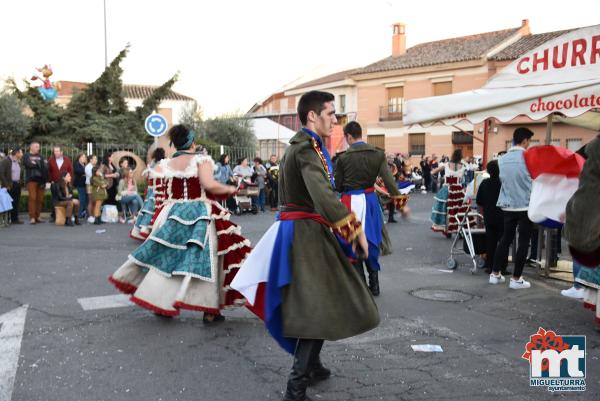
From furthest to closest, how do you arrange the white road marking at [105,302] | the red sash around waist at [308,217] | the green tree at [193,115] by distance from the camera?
the green tree at [193,115] → the white road marking at [105,302] → the red sash around waist at [308,217]

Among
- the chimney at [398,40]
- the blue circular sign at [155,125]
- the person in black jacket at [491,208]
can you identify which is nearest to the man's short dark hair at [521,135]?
the person in black jacket at [491,208]

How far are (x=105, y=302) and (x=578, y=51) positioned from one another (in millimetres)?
6035

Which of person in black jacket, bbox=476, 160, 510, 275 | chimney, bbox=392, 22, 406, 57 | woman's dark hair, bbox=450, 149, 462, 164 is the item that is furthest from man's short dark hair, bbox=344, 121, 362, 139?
chimney, bbox=392, 22, 406, 57

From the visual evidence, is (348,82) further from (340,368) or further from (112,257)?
(340,368)

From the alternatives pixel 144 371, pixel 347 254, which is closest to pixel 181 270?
→ pixel 144 371

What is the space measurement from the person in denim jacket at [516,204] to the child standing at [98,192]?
410 inches

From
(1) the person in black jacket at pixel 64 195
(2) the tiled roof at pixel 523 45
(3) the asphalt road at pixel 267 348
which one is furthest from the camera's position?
(2) the tiled roof at pixel 523 45

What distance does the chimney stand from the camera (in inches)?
1732

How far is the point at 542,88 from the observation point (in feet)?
22.4

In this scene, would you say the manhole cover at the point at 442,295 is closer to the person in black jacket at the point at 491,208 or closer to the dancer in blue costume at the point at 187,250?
the person in black jacket at the point at 491,208

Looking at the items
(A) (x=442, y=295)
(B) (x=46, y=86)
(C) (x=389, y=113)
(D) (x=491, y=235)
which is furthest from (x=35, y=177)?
(C) (x=389, y=113)

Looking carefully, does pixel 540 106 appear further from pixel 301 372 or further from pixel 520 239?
pixel 301 372

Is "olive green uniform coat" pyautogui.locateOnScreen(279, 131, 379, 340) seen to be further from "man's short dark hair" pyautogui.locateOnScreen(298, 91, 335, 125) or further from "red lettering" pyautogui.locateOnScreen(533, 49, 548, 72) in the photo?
→ "red lettering" pyautogui.locateOnScreen(533, 49, 548, 72)

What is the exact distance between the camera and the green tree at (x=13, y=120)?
2548 centimetres
